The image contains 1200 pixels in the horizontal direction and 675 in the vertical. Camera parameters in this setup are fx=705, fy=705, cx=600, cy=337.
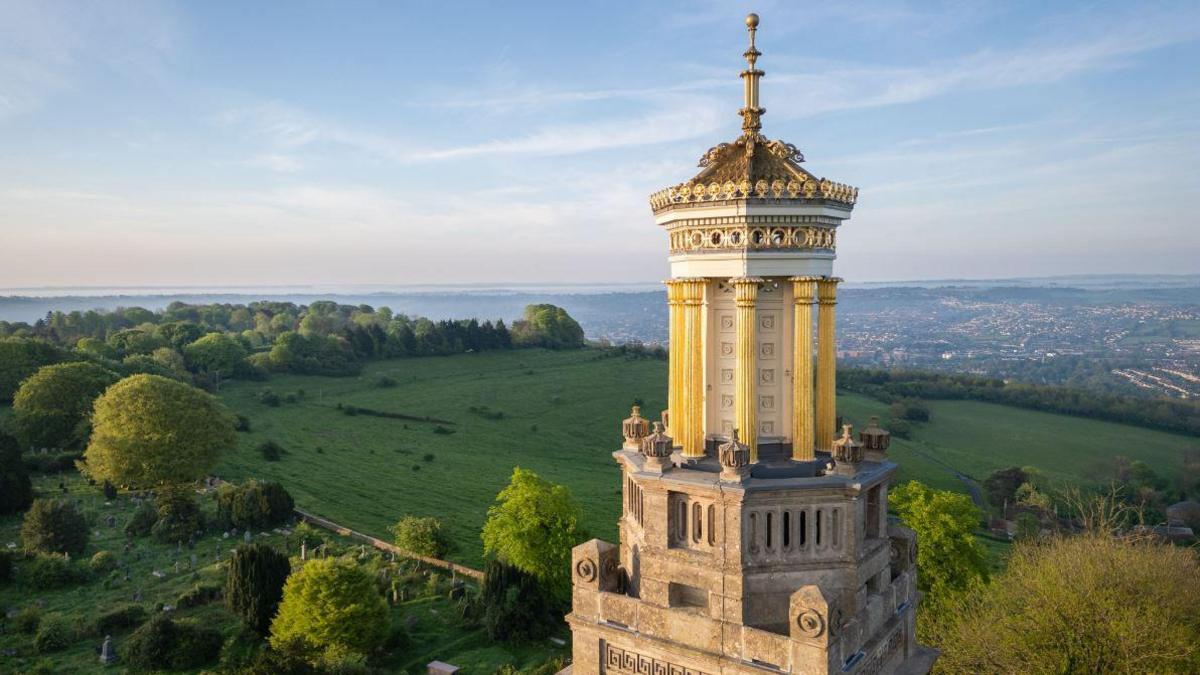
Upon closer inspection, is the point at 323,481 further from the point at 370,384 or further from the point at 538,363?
the point at 538,363

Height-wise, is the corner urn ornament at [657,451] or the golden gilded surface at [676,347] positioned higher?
the golden gilded surface at [676,347]

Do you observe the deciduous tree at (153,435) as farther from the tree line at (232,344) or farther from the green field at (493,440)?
the tree line at (232,344)

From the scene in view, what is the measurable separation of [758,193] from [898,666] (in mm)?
8494

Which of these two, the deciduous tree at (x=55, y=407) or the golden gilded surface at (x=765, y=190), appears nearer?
the golden gilded surface at (x=765, y=190)

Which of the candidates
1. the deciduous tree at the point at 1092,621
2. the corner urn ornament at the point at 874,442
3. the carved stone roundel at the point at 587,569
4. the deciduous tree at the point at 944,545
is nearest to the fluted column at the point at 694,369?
the carved stone roundel at the point at 587,569

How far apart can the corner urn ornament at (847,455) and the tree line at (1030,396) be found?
291 feet

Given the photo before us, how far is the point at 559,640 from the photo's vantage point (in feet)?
110

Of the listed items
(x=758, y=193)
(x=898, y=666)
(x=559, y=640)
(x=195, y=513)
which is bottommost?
(x=559, y=640)

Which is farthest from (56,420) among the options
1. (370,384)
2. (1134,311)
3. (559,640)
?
(1134,311)

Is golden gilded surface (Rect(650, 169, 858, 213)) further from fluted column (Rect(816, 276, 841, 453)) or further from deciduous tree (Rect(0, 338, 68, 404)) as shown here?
deciduous tree (Rect(0, 338, 68, 404))

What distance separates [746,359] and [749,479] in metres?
1.90

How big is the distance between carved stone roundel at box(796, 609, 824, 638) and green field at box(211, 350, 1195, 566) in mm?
36034

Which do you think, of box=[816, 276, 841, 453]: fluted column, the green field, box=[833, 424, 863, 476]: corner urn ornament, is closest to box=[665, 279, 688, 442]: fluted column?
box=[816, 276, 841, 453]: fluted column

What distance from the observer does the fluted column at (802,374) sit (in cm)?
1120
